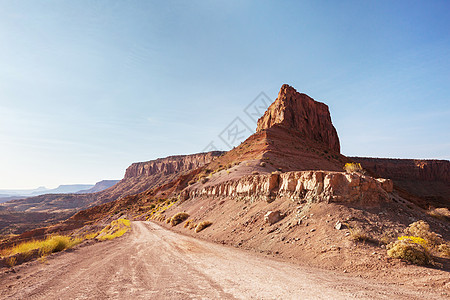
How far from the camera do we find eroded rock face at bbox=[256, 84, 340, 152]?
2781 inches

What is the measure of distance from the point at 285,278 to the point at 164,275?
14.4ft

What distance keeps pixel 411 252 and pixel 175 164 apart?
160877 millimetres

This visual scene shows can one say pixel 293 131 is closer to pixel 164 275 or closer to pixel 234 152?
pixel 234 152

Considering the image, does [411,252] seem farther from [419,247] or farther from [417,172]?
[417,172]

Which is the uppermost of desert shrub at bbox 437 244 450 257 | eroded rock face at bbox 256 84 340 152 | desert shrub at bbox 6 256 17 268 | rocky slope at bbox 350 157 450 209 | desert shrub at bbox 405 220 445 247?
eroded rock face at bbox 256 84 340 152

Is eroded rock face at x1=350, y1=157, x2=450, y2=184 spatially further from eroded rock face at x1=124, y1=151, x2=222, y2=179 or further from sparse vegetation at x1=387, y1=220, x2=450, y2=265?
sparse vegetation at x1=387, y1=220, x2=450, y2=265

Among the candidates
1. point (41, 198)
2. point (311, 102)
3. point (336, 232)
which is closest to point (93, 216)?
point (336, 232)

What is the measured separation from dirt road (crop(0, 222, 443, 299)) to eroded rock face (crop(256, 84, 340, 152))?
58676 mm

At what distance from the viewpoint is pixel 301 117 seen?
243 feet

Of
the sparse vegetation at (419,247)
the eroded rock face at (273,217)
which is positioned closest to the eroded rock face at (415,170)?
the eroded rock face at (273,217)

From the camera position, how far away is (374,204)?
13188mm

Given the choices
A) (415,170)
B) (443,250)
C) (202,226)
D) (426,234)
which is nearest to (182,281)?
(443,250)

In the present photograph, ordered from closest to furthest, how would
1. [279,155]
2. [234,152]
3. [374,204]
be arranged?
[374,204]
[279,155]
[234,152]

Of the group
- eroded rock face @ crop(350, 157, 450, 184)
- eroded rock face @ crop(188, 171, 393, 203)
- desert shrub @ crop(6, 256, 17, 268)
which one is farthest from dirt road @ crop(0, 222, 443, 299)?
eroded rock face @ crop(350, 157, 450, 184)
